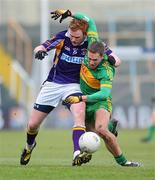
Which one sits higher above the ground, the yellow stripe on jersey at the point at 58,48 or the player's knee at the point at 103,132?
the yellow stripe on jersey at the point at 58,48

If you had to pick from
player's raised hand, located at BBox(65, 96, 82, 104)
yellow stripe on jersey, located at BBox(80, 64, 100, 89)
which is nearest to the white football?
player's raised hand, located at BBox(65, 96, 82, 104)

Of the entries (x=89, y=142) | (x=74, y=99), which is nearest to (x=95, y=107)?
(x=74, y=99)

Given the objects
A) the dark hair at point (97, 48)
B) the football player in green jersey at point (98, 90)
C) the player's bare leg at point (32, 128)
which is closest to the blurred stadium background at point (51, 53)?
the player's bare leg at point (32, 128)

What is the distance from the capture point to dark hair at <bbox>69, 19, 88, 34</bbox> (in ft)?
40.7

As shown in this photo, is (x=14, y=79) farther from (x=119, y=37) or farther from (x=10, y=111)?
(x=119, y=37)

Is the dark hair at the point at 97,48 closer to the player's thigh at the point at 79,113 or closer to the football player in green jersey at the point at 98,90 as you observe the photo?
the football player in green jersey at the point at 98,90

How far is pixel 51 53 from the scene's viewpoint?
35.3 m

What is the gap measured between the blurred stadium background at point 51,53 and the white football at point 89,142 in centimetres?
2248

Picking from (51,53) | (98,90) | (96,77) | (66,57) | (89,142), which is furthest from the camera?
(51,53)

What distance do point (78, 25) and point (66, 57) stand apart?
21.5 inches

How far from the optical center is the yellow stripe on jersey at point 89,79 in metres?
12.3

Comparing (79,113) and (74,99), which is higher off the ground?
(74,99)

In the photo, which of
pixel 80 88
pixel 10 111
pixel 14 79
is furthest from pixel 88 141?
pixel 14 79

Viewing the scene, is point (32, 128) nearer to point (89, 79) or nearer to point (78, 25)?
point (89, 79)
